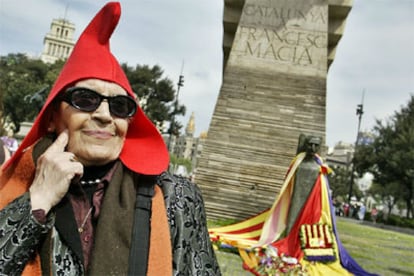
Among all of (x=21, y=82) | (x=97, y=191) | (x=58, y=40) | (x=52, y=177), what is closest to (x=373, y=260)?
(x=97, y=191)

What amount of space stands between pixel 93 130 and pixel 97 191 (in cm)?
26

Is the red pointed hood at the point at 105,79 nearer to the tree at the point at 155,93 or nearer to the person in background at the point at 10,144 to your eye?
the person in background at the point at 10,144

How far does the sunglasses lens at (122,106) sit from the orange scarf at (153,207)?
0.35 metres

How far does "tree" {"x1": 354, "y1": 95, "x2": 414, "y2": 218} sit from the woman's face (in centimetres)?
3366

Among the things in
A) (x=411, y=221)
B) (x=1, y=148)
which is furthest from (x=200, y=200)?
(x=411, y=221)

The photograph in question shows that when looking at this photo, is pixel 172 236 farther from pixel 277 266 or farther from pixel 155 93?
pixel 155 93

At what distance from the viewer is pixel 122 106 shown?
1848mm

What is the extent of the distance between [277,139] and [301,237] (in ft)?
21.3

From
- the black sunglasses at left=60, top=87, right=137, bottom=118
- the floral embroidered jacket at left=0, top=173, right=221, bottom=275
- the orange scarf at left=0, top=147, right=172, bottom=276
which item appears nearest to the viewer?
the floral embroidered jacket at left=0, top=173, right=221, bottom=275

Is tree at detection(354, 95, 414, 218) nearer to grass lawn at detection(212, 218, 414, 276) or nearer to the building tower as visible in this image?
grass lawn at detection(212, 218, 414, 276)

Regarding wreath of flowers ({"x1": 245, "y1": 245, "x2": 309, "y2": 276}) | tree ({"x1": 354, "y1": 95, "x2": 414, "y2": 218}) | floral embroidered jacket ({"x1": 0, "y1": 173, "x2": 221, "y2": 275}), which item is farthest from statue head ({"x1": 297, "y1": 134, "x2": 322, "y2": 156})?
tree ({"x1": 354, "y1": 95, "x2": 414, "y2": 218})

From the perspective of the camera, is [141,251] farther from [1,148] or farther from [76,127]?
[1,148]

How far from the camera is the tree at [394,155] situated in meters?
32.5

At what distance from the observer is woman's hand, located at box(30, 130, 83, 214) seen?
1600 millimetres
